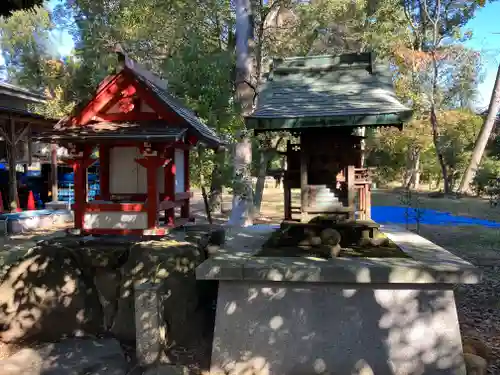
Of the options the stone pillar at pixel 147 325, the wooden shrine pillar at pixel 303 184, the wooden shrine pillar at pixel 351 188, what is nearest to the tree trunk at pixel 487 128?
the wooden shrine pillar at pixel 351 188

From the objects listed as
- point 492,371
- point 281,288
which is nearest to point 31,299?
point 281,288

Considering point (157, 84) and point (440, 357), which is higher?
point (157, 84)

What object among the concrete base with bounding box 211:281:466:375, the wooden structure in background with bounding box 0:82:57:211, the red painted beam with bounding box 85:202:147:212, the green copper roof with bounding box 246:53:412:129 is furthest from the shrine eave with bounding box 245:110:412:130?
the wooden structure in background with bounding box 0:82:57:211

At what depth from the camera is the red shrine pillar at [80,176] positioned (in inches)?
285

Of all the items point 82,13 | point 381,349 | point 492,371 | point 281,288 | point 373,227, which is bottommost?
point 492,371

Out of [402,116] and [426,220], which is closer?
[402,116]

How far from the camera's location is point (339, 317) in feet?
17.6

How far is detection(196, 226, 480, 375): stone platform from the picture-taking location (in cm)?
518

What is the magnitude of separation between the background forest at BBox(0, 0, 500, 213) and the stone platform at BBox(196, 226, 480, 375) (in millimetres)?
6175

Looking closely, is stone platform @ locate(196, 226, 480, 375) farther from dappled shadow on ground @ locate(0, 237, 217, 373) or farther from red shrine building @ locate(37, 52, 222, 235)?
red shrine building @ locate(37, 52, 222, 235)

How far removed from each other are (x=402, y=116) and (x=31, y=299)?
6380 millimetres

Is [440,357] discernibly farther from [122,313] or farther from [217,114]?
[217,114]

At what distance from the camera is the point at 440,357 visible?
Answer: 5.16 metres

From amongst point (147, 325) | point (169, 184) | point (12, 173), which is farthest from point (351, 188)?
point (12, 173)
